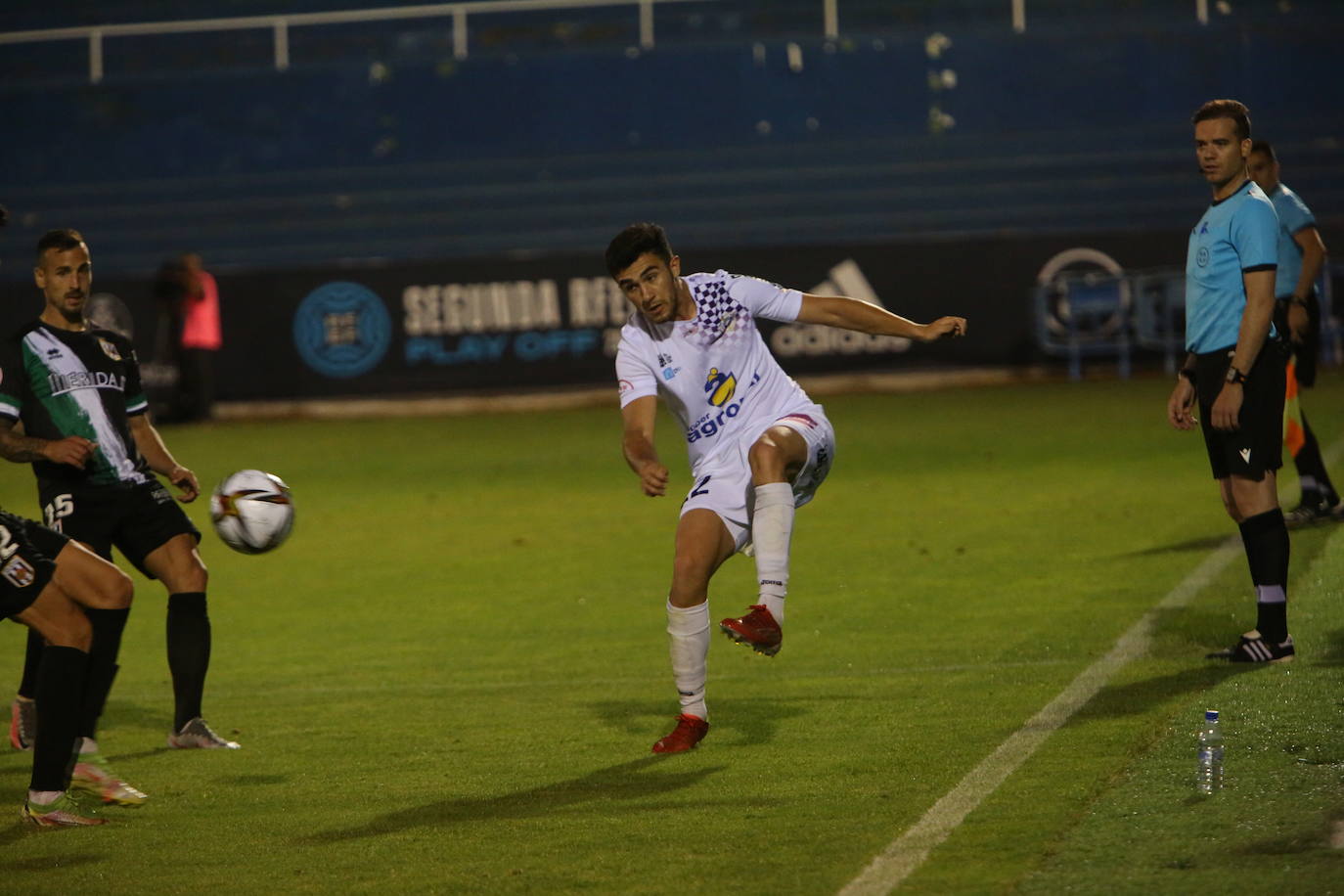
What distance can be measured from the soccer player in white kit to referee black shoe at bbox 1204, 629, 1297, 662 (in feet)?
5.77

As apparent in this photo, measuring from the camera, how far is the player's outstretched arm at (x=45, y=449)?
659 centimetres

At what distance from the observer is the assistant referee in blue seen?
6.80m

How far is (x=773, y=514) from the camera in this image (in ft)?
20.9

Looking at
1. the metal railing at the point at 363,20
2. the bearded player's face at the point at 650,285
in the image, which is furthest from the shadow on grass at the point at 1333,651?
the metal railing at the point at 363,20

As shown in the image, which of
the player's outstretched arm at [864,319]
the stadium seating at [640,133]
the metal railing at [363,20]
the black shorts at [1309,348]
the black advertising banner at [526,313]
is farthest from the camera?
the metal railing at [363,20]

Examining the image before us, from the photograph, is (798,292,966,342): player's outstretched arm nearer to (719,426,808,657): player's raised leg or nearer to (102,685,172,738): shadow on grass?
(719,426,808,657): player's raised leg

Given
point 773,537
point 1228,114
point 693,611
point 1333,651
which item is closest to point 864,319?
point 773,537

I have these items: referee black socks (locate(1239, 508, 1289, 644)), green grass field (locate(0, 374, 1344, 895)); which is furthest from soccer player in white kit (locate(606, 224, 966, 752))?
referee black socks (locate(1239, 508, 1289, 644))

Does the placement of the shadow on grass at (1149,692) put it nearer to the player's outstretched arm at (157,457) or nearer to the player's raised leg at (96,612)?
the player's raised leg at (96,612)

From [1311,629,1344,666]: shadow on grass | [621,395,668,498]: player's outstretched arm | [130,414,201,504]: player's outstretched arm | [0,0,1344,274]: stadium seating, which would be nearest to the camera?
[621,395,668,498]: player's outstretched arm

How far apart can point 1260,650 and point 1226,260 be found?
4.89ft

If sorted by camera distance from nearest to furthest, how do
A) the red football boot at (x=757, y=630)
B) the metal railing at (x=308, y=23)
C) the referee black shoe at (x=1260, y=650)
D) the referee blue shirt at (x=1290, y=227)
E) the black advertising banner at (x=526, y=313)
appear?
the red football boot at (x=757, y=630), the referee black shoe at (x=1260, y=650), the referee blue shirt at (x=1290, y=227), the black advertising banner at (x=526, y=313), the metal railing at (x=308, y=23)

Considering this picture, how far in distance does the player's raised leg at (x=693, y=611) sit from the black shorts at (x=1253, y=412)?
200 centimetres

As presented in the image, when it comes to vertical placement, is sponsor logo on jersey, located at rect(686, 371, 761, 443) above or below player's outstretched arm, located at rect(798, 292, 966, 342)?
below
